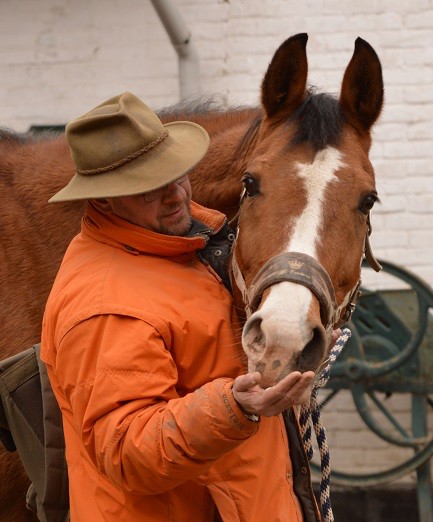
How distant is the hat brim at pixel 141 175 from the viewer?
2279 mm

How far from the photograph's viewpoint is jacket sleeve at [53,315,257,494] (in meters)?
1.92

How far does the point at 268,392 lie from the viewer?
6.05 ft

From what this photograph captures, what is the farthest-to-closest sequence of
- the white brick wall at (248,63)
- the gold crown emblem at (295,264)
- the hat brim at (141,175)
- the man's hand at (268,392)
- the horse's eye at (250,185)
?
the white brick wall at (248,63) < the horse's eye at (250,185) < the hat brim at (141,175) < the gold crown emblem at (295,264) < the man's hand at (268,392)

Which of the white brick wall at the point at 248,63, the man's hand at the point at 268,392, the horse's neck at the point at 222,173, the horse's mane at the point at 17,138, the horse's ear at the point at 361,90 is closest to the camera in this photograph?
the man's hand at the point at 268,392

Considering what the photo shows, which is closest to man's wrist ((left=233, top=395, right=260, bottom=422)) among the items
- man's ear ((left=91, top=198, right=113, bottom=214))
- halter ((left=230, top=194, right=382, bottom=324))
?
halter ((left=230, top=194, right=382, bottom=324))

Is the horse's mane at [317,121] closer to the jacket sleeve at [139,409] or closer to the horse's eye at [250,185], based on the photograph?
the horse's eye at [250,185]

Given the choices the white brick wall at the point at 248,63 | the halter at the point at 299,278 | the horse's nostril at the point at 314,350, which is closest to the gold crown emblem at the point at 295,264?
the halter at the point at 299,278

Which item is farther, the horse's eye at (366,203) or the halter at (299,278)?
the horse's eye at (366,203)

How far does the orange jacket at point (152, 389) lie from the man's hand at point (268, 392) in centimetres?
3

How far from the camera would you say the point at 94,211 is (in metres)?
2.43

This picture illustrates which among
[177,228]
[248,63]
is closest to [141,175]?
[177,228]

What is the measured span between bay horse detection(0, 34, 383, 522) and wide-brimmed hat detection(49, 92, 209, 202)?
0.23m

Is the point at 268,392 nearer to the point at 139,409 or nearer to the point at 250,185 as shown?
the point at 139,409

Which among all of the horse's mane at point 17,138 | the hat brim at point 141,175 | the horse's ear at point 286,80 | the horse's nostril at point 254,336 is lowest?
the horse's mane at point 17,138
